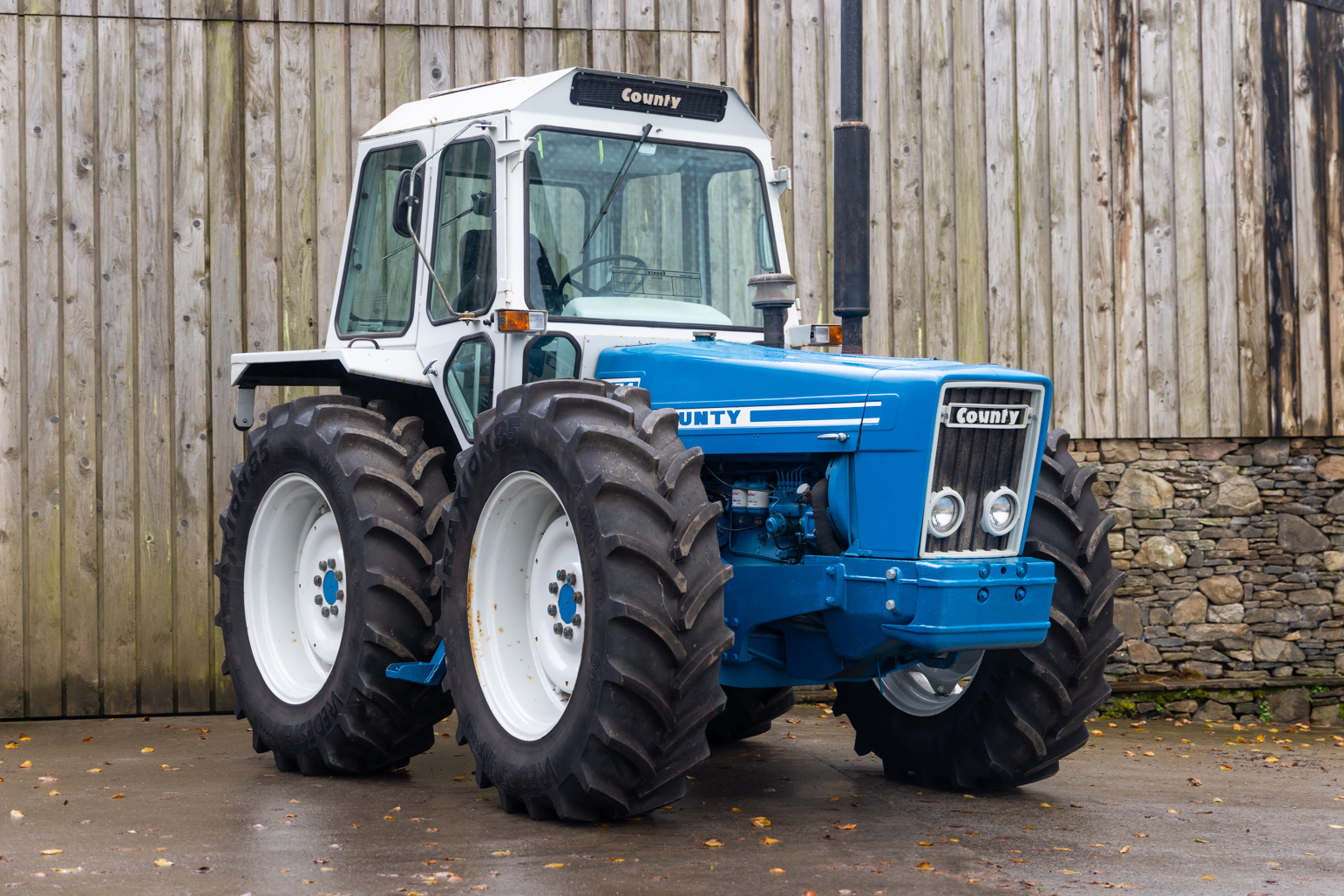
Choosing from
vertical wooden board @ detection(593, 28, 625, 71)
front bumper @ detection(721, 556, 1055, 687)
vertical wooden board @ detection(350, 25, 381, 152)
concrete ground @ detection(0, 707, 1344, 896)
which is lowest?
concrete ground @ detection(0, 707, 1344, 896)

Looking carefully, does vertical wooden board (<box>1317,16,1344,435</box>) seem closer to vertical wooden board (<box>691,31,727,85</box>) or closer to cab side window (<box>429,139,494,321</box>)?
vertical wooden board (<box>691,31,727,85</box>)

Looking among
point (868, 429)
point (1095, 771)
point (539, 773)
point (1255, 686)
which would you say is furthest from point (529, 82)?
point (1255, 686)

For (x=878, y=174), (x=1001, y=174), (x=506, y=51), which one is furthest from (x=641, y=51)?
(x=1001, y=174)

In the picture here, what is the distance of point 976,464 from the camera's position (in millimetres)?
4922

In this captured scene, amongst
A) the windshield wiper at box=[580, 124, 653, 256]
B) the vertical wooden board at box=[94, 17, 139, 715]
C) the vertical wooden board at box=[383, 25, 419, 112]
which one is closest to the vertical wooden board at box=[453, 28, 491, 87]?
the vertical wooden board at box=[383, 25, 419, 112]

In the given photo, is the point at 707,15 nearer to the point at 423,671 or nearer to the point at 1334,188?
the point at 1334,188

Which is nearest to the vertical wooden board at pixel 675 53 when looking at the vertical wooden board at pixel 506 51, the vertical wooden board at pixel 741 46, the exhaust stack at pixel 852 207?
the vertical wooden board at pixel 741 46

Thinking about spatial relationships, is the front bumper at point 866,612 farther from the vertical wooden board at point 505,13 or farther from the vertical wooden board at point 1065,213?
the vertical wooden board at point 505,13

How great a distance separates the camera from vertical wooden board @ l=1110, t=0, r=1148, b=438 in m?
8.64

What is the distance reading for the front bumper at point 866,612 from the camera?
468 centimetres

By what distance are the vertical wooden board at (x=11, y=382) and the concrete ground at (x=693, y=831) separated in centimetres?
93

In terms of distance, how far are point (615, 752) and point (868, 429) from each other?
1.33 m

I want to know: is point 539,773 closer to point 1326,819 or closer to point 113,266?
point 1326,819

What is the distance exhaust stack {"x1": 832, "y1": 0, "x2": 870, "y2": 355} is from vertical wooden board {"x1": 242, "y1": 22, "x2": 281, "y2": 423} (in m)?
3.01
